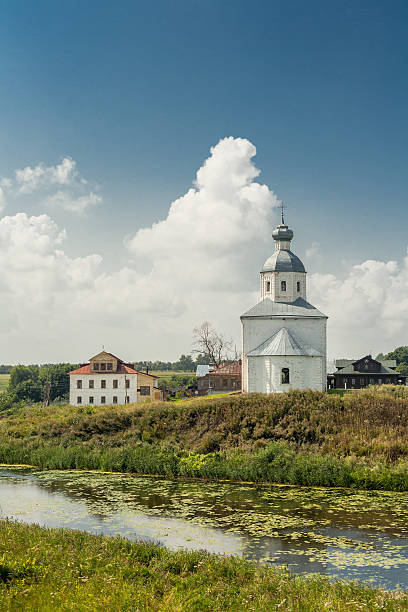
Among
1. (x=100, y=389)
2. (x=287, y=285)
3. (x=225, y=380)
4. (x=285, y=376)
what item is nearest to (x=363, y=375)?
(x=225, y=380)

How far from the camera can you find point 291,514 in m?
15.7

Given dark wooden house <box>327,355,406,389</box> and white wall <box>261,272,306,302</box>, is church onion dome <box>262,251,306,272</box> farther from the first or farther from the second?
dark wooden house <box>327,355,406,389</box>

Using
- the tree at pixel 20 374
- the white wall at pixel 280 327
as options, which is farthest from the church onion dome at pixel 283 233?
the tree at pixel 20 374

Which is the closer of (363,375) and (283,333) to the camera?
(283,333)

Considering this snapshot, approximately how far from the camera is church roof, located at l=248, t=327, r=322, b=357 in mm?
37031

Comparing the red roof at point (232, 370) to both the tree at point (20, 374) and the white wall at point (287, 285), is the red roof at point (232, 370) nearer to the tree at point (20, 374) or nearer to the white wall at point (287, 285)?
the white wall at point (287, 285)

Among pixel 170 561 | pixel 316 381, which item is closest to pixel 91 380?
pixel 316 381

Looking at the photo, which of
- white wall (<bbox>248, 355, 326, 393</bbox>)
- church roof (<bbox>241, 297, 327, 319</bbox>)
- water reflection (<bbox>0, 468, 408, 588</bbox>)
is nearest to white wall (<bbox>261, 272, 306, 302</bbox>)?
church roof (<bbox>241, 297, 327, 319</bbox>)

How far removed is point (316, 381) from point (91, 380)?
26.8 m

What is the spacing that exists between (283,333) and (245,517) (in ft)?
78.3

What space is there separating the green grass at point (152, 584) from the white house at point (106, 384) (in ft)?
145

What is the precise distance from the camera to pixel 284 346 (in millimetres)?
37281

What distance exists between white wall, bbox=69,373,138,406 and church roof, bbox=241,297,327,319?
19.8 m

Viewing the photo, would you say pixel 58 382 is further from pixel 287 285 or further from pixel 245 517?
pixel 245 517
